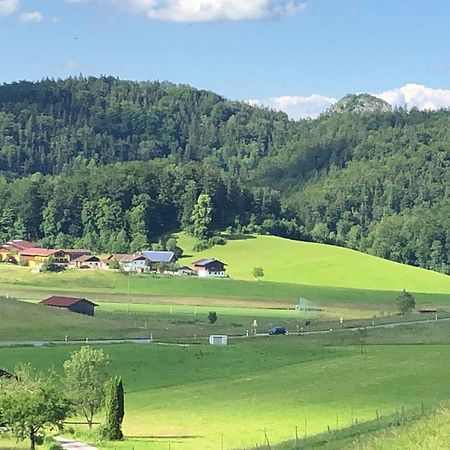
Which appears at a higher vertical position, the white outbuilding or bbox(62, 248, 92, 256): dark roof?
the white outbuilding

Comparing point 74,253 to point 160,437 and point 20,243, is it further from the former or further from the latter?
point 160,437

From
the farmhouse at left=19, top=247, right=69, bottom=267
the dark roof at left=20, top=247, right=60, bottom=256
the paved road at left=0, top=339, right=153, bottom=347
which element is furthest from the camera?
the dark roof at left=20, top=247, right=60, bottom=256

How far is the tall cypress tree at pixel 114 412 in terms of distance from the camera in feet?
128

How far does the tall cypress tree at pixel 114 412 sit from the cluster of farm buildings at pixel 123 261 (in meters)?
101

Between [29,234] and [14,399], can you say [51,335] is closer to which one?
[14,399]

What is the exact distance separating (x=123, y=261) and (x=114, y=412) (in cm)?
10833

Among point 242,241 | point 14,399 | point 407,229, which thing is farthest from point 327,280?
point 14,399

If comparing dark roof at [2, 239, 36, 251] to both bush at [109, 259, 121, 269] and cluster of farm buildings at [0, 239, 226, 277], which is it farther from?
bush at [109, 259, 121, 269]

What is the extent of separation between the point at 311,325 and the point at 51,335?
81.7 feet

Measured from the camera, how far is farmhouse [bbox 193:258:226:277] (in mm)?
145250

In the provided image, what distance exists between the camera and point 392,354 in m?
57.8

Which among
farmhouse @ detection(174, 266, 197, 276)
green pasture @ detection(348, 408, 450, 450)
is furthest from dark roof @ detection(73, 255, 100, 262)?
green pasture @ detection(348, 408, 450, 450)

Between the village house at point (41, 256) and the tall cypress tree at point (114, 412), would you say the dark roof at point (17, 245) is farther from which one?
the tall cypress tree at point (114, 412)

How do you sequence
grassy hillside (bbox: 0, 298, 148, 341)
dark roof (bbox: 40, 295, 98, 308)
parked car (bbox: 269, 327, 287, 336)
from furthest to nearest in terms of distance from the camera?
dark roof (bbox: 40, 295, 98, 308)
parked car (bbox: 269, 327, 287, 336)
grassy hillside (bbox: 0, 298, 148, 341)
